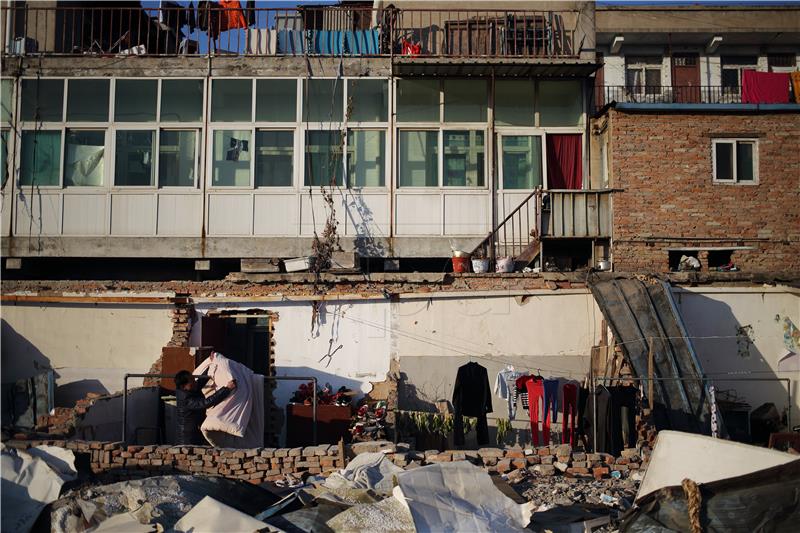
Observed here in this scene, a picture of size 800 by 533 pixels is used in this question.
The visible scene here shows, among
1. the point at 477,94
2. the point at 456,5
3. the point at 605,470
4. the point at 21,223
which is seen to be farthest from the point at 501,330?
the point at 21,223

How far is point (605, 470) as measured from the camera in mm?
9516

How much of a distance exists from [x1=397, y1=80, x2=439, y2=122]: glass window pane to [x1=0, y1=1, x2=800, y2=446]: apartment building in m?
0.03

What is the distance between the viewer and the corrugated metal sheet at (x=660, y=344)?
37.1 ft

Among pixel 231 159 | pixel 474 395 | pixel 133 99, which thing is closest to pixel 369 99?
pixel 231 159

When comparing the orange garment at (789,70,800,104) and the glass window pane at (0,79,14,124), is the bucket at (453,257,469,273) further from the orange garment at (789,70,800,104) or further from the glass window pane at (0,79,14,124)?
the glass window pane at (0,79,14,124)

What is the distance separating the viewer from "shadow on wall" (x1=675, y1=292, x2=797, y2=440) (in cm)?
1285

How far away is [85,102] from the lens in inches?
626

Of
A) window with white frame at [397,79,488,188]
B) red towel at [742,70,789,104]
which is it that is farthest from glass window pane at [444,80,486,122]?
red towel at [742,70,789,104]

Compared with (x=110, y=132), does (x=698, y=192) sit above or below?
A: below

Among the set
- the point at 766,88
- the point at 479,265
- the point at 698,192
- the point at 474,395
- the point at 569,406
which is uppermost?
the point at 766,88

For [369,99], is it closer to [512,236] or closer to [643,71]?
[512,236]

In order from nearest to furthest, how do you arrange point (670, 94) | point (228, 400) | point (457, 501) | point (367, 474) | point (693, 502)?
point (693, 502) → point (457, 501) → point (367, 474) → point (228, 400) → point (670, 94)

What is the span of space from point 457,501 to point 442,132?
9.64 m

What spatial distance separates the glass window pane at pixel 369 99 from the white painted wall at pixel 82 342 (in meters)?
5.53
